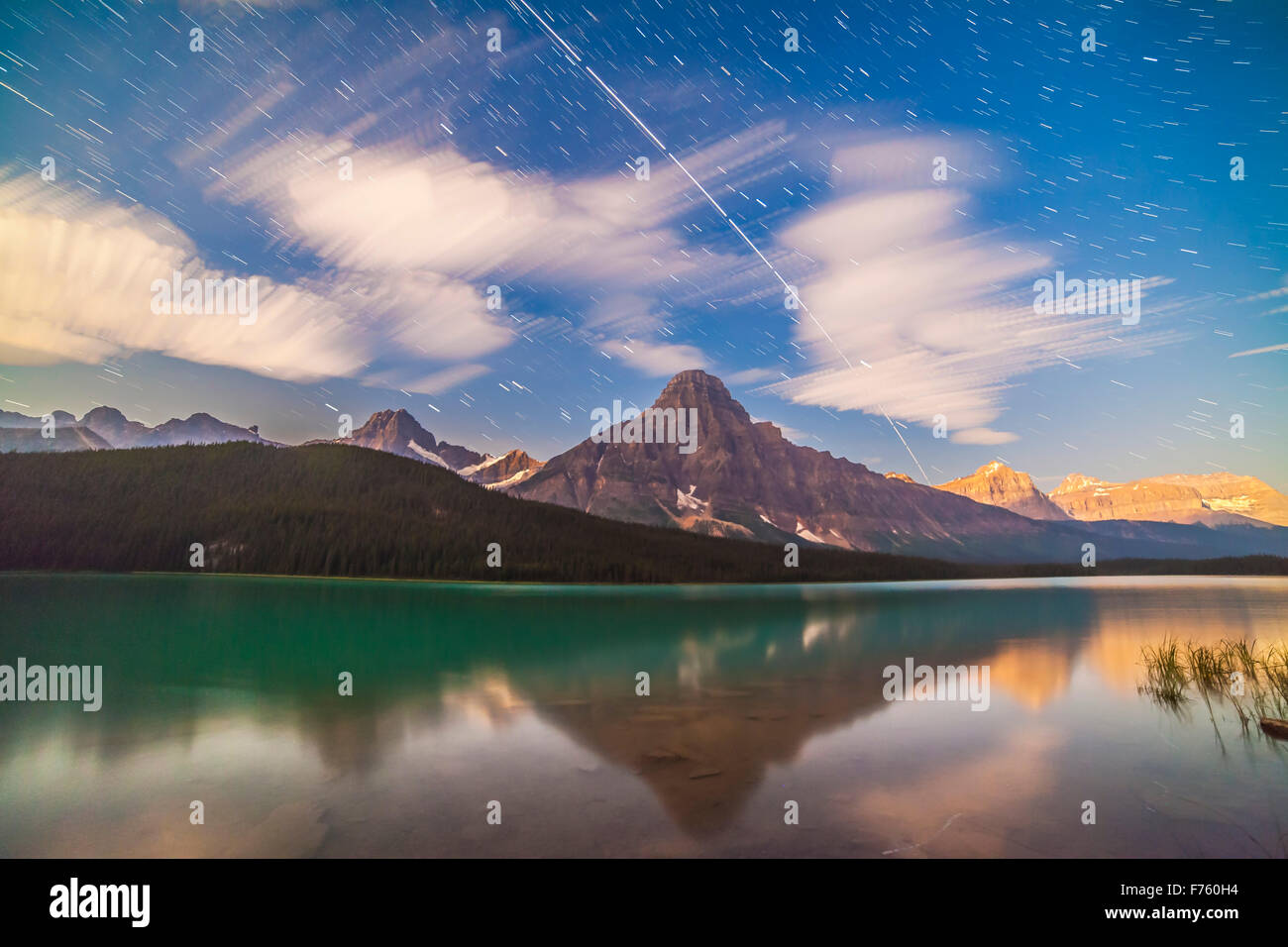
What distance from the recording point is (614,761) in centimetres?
1608

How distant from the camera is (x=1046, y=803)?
521 inches

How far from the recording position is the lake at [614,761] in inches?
449

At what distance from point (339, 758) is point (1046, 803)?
16664 millimetres

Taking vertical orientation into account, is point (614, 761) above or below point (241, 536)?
below

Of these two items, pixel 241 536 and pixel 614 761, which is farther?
pixel 241 536

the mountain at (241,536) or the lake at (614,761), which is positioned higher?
the mountain at (241,536)

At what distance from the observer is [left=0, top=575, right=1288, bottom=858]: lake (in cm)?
1141

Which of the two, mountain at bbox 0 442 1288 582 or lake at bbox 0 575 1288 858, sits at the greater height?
mountain at bbox 0 442 1288 582

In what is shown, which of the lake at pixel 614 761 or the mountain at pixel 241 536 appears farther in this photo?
the mountain at pixel 241 536

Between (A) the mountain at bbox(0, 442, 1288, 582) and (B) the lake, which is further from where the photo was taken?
(A) the mountain at bbox(0, 442, 1288, 582)
